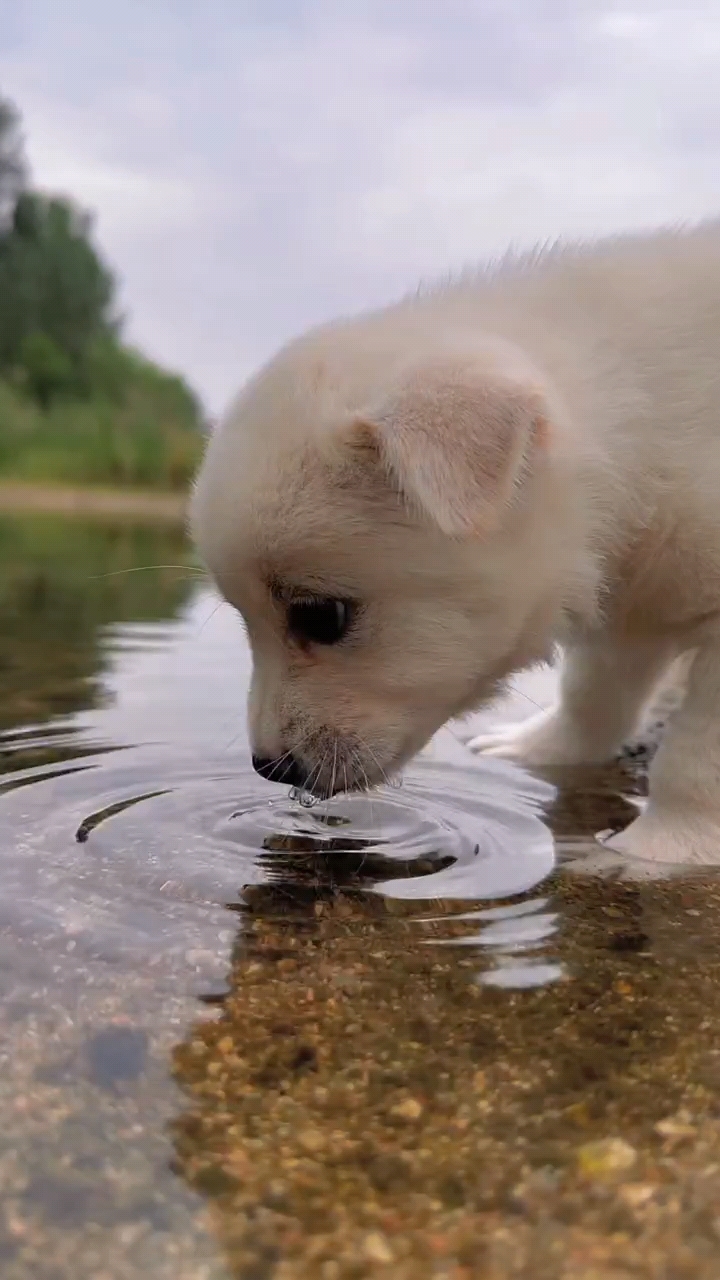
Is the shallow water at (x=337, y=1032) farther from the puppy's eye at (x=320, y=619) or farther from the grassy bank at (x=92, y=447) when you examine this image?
the grassy bank at (x=92, y=447)

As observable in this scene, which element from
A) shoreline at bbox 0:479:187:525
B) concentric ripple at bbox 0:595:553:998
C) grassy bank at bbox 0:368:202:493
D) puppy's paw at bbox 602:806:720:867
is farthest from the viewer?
grassy bank at bbox 0:368:202:493

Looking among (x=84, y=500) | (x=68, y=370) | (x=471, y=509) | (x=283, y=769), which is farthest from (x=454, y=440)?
(x=68, y=370)

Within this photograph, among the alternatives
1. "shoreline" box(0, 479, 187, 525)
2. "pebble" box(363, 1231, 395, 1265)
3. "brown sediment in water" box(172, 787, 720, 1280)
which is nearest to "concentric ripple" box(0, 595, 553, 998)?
"brown sediment in water" box(172, 787, 720, 1280)

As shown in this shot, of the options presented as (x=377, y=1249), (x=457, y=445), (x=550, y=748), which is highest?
(x=457, y=445)

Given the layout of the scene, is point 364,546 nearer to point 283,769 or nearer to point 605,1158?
point 283,769

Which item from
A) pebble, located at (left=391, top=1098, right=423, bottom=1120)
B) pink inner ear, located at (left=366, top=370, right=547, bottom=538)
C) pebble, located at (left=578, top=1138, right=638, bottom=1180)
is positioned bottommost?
A: pebble, located at (left=391, top=1098, right=423, bottom=1120)

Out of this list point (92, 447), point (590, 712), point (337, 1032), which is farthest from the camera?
point (92, 447)

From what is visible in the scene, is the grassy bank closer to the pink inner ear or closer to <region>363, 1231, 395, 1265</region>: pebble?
the pink inner ear
